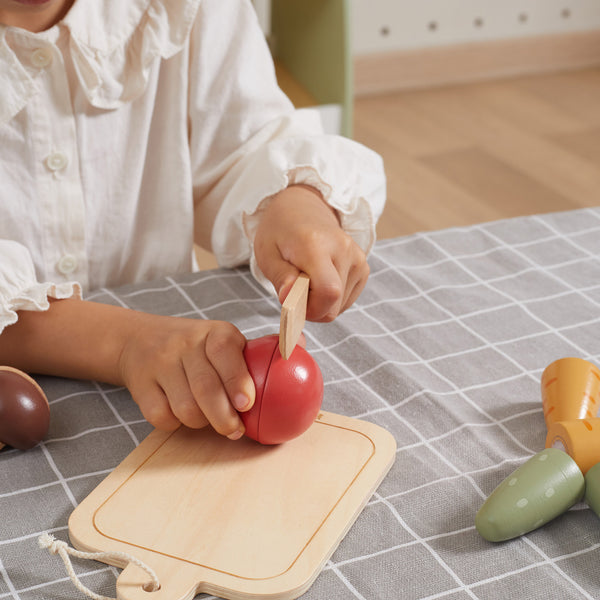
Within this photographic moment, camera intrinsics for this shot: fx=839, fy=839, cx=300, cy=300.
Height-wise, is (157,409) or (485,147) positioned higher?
(157,409)

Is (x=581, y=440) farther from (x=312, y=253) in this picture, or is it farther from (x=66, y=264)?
(x=66, y=264)

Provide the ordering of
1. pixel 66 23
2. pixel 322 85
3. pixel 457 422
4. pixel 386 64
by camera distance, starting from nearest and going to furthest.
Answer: pixel 457 422
pixel 66 23
pixel 322 85
pixel 386 64

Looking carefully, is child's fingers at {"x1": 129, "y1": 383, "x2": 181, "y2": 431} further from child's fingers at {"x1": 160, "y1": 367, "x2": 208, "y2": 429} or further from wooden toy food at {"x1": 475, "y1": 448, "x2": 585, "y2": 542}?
wooden toy food at {"x1": 475, "y1": 448, "x2": 585, "y2": 542}

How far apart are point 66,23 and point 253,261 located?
0.82 ft

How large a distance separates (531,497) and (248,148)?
0.46 metres

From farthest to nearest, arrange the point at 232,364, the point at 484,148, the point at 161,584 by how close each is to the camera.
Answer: the point at 484,148
the point at 232,364
the point at 161,584

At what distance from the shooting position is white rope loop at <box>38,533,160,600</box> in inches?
17.1

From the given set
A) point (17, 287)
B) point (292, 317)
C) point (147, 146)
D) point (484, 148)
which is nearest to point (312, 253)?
point (292, 317)

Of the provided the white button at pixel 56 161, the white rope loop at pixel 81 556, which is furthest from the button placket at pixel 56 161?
the white rope loop at pixel 81 556

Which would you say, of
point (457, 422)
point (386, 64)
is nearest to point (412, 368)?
point (457, 422)

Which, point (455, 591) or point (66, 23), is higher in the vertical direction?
point (66, 23)

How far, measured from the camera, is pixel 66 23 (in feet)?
2.27

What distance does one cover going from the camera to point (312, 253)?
23.9 inches

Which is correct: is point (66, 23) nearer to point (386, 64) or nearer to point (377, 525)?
point (377, 525)
